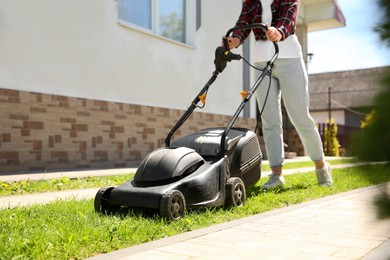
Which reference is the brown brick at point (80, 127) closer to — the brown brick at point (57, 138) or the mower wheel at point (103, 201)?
the brown brick at point (57, 138)

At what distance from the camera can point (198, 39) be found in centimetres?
900

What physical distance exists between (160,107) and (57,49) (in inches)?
91.7

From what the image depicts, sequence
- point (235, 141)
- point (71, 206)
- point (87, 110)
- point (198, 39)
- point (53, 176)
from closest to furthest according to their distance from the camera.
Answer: point (71, 206)
point (235, 141)
point (53, 176)
point (87, 110)
point (198, 39)

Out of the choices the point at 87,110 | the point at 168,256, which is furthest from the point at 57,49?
the point at 168,256

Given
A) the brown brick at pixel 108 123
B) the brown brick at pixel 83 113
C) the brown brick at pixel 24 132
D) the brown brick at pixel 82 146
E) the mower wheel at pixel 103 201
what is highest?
the brown brick at pixel 83 113

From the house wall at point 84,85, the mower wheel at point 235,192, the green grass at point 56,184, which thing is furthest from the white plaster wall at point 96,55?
the mower wheel at point 235,192

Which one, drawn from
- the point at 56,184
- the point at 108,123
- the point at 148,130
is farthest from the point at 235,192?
the point at 148,130

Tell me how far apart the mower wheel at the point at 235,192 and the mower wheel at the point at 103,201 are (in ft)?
2.55

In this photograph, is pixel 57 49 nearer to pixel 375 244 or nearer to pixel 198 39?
pixel 198 39

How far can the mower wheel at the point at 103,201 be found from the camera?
9.48 ft

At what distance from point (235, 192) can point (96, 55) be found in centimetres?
431

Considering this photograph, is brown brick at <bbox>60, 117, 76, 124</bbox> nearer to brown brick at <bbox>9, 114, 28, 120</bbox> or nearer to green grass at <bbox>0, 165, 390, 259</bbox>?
brown brick at <bbox>9, 114, 28, 120</bbox>

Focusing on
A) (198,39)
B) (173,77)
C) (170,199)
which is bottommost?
(170,199)

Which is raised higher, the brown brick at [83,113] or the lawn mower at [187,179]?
the brown brick at [83,113]
